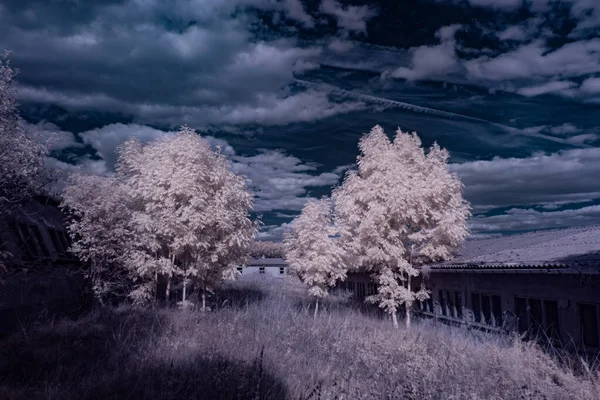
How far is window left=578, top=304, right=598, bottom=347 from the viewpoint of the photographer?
34.2 ft

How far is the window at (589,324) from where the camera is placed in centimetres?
1043

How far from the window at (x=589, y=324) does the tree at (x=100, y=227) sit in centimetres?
1480

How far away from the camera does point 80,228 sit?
1623cm

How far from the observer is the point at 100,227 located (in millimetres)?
15594

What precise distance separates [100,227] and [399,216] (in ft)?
41.2

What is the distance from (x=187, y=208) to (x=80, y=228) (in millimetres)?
4385

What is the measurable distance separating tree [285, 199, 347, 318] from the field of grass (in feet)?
26.9

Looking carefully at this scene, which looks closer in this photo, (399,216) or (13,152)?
(13,152)

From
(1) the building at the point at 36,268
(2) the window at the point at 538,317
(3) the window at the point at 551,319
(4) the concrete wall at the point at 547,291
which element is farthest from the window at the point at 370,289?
(1) the building at the point at 36,268

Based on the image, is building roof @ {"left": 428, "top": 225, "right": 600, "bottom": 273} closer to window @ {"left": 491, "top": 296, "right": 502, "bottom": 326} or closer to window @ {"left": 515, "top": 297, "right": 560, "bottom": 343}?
window @ {"left": 515, "top": 297, "right": 560, "bottom": 343}

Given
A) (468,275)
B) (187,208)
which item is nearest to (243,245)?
(187,208)

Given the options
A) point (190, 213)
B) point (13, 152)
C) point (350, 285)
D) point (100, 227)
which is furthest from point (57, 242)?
point (350, 285)

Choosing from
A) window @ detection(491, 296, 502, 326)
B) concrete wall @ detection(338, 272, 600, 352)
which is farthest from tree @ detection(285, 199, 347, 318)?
window @ detection(491, 296, 502, 326)

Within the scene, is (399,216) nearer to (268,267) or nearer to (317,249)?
(317,249)
